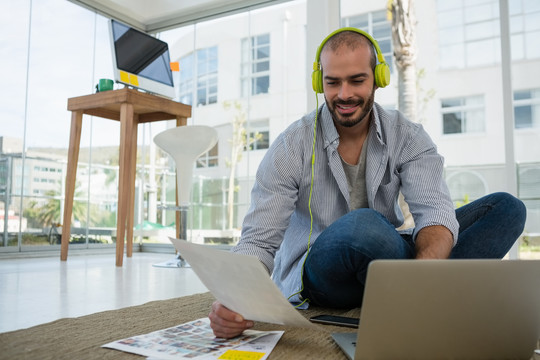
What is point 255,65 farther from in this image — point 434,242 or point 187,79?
point 434,242

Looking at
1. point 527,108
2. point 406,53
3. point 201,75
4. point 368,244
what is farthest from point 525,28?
point 368,244

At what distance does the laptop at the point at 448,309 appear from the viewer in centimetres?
73

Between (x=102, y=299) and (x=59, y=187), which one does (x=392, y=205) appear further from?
(x=59, y=187)

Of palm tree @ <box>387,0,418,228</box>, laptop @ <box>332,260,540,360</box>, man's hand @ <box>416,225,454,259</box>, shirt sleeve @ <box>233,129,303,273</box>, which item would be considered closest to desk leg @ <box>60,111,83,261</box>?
shirt sleeve @ <box>233,129,303,273</box>

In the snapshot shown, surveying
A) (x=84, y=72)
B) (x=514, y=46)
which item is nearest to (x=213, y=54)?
(x=84, y=72)

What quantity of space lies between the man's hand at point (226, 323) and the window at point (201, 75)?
13.1 ft

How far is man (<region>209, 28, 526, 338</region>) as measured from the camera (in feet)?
4.03

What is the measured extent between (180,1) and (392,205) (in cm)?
417

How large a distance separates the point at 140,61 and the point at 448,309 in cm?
343

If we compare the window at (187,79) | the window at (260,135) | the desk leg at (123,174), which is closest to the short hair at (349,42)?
the desk leg at (123,174)

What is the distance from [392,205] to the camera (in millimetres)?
1458

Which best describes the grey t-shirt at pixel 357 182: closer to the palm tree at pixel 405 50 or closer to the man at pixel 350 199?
the man at pixel 350 199

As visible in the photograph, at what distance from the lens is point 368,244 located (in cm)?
117

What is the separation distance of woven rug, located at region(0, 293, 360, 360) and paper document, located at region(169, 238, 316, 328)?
0.32 feet
